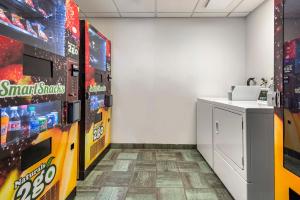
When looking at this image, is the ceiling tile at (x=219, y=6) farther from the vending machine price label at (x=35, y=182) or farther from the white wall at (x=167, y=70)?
the vending machine price label at (x=35, y=182)

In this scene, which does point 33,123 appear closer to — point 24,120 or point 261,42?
point 24,120

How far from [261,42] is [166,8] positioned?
154 cm

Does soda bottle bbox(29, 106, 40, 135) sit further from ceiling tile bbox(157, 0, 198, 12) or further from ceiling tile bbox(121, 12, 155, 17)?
ceiling tile bbox(121, 12, 155, 17)

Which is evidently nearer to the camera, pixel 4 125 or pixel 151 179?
pixel 4 125

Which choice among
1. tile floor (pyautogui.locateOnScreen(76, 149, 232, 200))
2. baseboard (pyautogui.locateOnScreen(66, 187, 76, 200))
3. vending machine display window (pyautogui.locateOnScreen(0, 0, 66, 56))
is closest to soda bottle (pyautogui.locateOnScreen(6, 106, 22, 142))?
vending machine display window (pyautogui.locateOnScreen(0, 0, 66, 56))

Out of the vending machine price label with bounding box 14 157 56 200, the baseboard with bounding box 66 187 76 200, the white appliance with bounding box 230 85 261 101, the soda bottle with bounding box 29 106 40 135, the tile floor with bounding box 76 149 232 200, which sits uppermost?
the white appliance with bounding box 230 85 261 101

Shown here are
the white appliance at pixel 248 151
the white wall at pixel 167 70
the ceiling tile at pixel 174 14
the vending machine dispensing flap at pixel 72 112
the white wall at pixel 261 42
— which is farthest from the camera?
the white wall at pixel 167 70

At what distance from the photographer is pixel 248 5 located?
12.0 ft

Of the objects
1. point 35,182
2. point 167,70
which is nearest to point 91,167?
point 35,182

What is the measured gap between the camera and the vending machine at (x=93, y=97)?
2.76 metres

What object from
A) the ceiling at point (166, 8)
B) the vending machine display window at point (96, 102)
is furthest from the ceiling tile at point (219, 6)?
the vending machine display window at point (96, 102)

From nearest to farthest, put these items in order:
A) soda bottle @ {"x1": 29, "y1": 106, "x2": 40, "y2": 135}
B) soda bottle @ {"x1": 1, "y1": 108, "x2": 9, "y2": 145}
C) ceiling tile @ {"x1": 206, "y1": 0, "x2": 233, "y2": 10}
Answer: soda bottle @ {"x1": 1, "y1": 108, "x2": 9, "y2": 145} < soda bottle @ {"x1": 29, "y1": 106, "x2": 40, "y2": 135} < ceiling tile @ {"x1": 206, "y1": 0, "x2": 233, "y2": 10}

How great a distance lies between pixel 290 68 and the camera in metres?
1.41

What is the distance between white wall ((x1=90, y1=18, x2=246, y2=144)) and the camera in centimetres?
424
